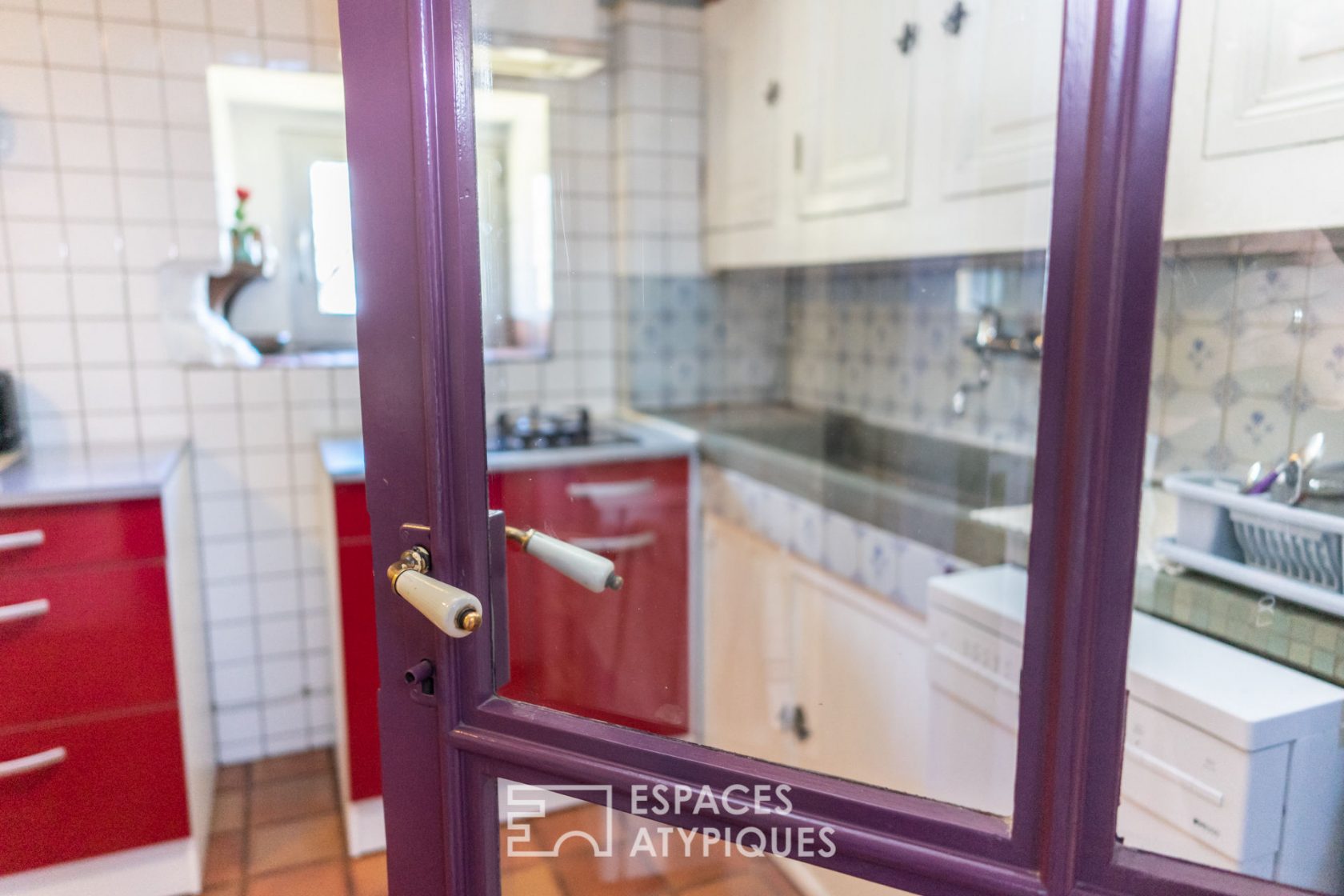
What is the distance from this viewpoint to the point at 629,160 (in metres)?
2.37

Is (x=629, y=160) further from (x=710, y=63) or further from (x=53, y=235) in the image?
(x=53, y=235)

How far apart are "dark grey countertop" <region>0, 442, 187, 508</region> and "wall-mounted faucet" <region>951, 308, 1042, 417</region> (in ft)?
5.27

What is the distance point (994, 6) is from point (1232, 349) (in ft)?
2.09

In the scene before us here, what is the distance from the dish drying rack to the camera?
3.13 ft

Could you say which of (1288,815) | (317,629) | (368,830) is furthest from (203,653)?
(1288,815)

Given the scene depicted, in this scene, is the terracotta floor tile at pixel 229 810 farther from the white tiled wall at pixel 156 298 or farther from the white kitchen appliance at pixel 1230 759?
the white kitchen appliance at pixel 1230 759

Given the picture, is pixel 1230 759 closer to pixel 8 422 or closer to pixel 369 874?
pixel 369 874

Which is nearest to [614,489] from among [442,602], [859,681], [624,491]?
[624,491]

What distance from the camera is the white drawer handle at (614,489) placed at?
6.42ft

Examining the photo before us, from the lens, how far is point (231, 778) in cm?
216

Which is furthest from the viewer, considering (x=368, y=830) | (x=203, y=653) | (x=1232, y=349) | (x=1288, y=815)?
(x=203, y=653)

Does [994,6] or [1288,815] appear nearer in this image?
[1288,815]

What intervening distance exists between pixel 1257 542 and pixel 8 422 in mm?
2237

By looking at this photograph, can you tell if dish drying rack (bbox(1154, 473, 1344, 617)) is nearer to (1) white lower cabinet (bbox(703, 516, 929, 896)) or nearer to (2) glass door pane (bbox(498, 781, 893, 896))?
(1) white lower cabinet (bbox(703, 516, 929, 896))
